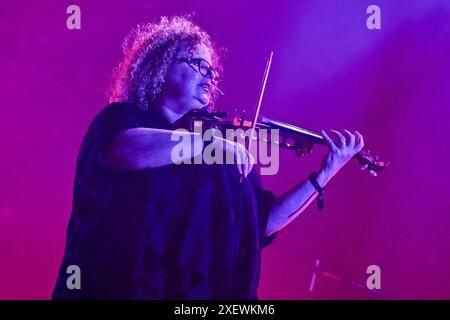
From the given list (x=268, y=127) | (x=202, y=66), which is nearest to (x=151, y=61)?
(x=202, y=66)

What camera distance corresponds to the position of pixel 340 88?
3273 millimetres

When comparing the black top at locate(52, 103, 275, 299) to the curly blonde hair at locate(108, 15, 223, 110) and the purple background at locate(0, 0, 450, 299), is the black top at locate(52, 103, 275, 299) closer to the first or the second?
the curly blonde hair at locate(108, 15, 223, 110)

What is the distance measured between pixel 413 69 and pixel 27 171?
9.47ft

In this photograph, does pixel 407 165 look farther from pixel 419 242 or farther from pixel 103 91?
pixel 103 91

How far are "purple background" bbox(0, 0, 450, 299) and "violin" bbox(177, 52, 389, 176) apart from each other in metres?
1.05

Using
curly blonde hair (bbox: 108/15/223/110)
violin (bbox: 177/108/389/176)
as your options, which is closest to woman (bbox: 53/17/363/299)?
violin (bbox: 177/108/389/176)

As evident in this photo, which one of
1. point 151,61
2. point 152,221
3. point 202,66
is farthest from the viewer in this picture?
point 151,61

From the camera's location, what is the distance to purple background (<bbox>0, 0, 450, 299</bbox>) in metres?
3.20

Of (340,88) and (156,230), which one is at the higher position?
(340,88)

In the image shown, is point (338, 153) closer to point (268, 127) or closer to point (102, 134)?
point (268, 127)

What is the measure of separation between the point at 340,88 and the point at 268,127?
4.82 feet

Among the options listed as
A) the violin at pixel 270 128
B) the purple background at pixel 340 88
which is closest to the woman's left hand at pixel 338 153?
the violin at pixel 270 128

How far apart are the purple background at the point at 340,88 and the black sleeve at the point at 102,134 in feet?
Result: 5.52

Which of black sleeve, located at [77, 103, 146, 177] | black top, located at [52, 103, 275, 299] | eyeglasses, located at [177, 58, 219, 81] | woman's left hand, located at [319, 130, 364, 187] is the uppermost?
eyeglasses, located at [177, 58, 219, 81]
